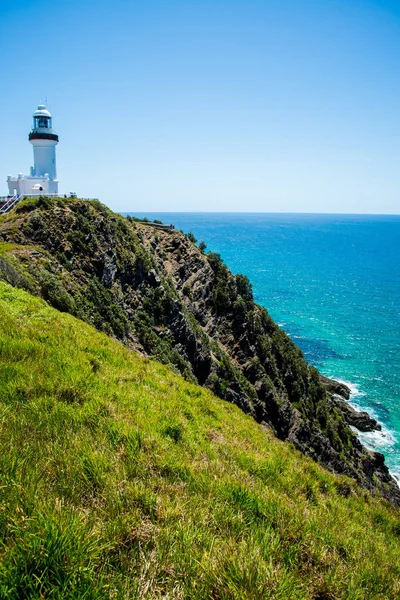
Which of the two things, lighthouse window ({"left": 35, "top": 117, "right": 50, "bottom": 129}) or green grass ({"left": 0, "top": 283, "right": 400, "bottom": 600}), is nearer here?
green grass ({"left": 0, "top": 283, "right": 400, "bottom": 600})

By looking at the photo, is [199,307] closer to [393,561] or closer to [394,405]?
[394,405]

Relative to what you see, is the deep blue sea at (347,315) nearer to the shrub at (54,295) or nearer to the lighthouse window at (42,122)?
the shrub at (54,295)

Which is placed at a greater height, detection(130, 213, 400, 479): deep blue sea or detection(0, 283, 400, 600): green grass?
detection(0, 283, 400, 600): green grass

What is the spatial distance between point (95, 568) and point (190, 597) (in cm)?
90

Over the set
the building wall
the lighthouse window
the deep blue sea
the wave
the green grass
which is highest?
the lighthouse window

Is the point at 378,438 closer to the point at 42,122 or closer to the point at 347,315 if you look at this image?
the point at 347,315

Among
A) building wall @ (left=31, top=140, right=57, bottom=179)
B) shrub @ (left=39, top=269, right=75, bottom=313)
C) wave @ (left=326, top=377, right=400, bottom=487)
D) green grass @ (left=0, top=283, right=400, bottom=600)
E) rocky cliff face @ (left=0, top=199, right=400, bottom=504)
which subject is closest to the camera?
green grass @ (left=0, top=283, right=400, bottom=600)

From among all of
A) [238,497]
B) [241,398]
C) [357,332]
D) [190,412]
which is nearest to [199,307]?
[241,398]

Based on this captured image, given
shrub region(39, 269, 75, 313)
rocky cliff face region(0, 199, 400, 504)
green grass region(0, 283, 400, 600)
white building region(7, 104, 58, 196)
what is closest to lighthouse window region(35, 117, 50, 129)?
white building region(7, 104, 58, 196)

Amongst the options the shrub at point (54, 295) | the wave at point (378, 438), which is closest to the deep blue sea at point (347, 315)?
the wave at point (378, 438)

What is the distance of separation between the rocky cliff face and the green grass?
12.4 metres

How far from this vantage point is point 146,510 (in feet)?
13.6

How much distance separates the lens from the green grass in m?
3.08

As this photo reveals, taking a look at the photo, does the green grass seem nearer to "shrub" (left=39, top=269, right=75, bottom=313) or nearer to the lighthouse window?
"shrub" (left=39, top=269, right=75, bottom=313)
